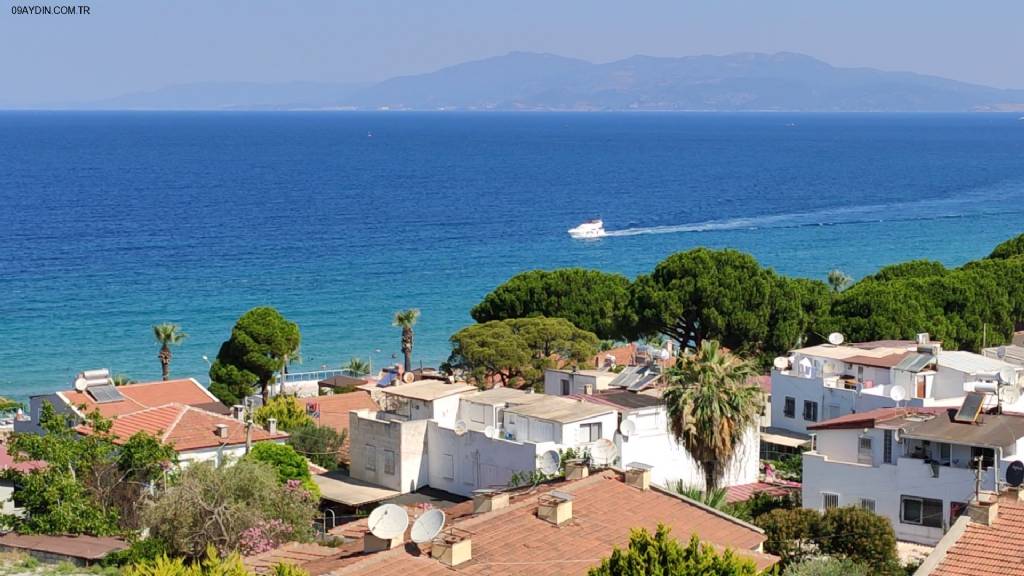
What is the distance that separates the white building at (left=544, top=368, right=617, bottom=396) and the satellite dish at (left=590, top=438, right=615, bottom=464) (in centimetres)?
738

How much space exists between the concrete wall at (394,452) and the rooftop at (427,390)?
0.75 meters

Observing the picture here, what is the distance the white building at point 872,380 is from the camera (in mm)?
35469

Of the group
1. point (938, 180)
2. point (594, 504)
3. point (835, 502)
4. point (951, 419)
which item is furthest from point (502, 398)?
point (938, 180)

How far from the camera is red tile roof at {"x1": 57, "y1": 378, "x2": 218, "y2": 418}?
40.0 m

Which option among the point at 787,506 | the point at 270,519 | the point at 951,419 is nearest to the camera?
the point at 270,519

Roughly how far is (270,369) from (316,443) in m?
12.1

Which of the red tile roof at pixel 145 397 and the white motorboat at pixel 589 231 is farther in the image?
the white motorboat at pixel 589 231

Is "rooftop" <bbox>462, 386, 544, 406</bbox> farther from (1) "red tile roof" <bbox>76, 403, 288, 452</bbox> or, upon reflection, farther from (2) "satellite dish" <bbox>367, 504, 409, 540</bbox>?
(2) "satellite dish" <bbox>367, 504, 409, 540</bbox>

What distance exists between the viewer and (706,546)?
15.2 m

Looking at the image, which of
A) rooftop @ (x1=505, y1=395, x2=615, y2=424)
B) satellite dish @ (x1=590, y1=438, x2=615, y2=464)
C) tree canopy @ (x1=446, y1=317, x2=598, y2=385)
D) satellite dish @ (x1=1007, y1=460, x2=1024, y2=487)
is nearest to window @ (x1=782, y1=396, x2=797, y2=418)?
rooftop @ (x1=505, y1=395, x2=615, y2=424)

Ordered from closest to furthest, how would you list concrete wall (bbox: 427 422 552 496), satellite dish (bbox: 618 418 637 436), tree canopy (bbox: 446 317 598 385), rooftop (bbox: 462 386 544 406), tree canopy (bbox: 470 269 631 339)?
1. concrete wall (bbox: 427 422 552 496)
2. satellite dish (bbox: 618 418 637 436)
3. rooftop (bbox: 462 386 544 406)
4. tree canopy (bbox: 446 317 598 385)
5. tree canopy (bbox: 470 269 631 339)

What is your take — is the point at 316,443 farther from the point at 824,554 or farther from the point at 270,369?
the point at 824,554

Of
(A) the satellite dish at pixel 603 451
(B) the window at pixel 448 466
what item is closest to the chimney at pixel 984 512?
(A) the satellite dish at pixel 603 451

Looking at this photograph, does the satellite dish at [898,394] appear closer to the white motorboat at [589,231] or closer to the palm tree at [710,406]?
the palm tree at [710,406]
